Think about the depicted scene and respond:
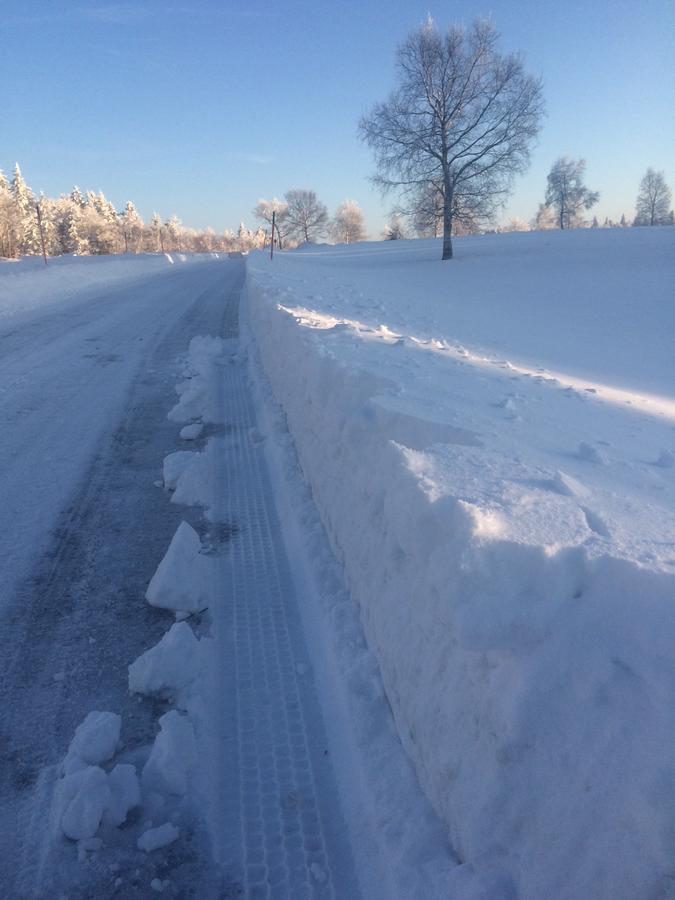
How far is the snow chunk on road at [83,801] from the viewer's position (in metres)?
1.93

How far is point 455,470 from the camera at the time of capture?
8.89ft

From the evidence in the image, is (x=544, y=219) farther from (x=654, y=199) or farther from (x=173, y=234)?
(x=173, y=234)

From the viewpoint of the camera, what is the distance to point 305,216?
75.3 m

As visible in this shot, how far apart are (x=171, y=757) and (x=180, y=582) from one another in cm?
114

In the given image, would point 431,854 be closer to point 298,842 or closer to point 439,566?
point 298,842

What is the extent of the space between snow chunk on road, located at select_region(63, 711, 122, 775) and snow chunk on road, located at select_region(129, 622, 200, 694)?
234 millimetres

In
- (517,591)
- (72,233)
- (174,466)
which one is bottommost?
(174,466)

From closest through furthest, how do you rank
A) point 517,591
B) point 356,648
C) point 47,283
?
point 517,591, point 356,648, point 47,283

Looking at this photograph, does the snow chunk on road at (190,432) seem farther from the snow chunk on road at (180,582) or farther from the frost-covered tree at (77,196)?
the frost-covered tree at (77,196)

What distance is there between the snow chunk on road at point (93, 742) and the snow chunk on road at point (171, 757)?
0.18 metres

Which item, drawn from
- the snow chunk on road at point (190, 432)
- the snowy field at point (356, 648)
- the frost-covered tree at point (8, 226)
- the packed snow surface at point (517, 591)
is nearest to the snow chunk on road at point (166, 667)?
the snowy field at point (356, 648)

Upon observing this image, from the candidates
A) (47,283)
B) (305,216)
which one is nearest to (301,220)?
(305,216)

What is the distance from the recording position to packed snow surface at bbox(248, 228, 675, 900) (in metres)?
1.41

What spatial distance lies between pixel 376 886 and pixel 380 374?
10.6 feet
